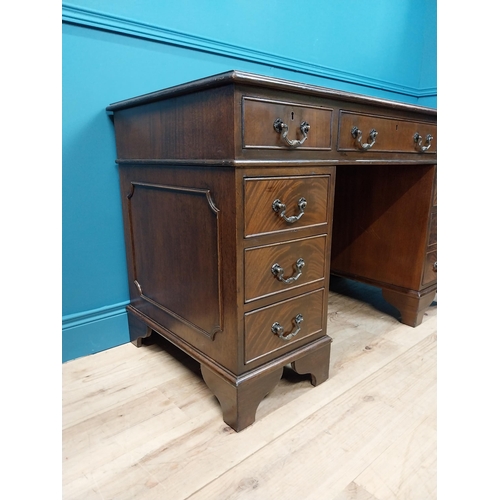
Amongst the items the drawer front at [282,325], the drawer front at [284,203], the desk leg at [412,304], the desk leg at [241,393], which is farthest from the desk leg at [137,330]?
the desk leg at [412,304]

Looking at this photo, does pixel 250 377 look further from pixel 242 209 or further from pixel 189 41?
pixel 189 41

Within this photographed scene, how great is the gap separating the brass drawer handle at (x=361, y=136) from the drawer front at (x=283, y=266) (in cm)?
27

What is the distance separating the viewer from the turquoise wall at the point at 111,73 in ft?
3.65

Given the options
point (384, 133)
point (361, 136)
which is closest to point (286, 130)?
point (361, 136)

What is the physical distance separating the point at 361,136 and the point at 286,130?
31 cm

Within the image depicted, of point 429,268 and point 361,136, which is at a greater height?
point 361,136

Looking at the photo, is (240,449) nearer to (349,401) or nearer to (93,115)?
(349,401)

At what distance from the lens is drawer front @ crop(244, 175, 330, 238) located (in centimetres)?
82

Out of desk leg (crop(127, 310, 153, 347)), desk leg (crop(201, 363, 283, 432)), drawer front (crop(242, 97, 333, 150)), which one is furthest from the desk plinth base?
drawer front (crop(242, 97, 333, 150))

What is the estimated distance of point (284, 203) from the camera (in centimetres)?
88

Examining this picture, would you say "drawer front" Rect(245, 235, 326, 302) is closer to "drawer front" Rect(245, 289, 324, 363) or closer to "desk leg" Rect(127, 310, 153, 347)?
"drawer front" Rect(245, 289, 324, 363)

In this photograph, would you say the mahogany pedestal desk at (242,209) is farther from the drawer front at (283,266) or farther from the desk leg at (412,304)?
the desk leg at (412,304)

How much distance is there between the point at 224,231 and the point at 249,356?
1.00 feet

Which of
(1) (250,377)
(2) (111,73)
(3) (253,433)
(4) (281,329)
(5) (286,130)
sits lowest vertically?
(3) (253,433)
